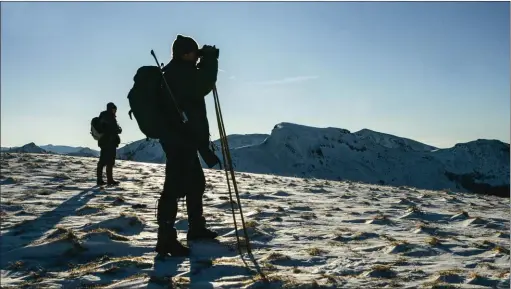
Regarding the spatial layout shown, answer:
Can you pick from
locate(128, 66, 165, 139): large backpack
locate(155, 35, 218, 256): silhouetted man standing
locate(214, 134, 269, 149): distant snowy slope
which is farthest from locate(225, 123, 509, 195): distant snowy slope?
locate(128, 66, 165, 139): large backpack

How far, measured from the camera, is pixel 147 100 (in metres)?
6.31

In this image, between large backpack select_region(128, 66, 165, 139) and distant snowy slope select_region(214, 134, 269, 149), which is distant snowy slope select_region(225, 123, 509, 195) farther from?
large backpack select_region(128, 66, 165, 139)

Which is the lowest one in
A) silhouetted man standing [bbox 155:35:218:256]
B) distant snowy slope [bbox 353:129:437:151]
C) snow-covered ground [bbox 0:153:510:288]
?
snow-covered ground [bbox 0:153:510:288]

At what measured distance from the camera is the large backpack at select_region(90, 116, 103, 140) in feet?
50.4

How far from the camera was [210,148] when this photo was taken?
743 centimetres

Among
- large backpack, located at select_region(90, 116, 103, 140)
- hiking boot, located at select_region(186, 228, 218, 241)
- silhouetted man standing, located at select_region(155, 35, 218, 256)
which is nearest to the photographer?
silhouetted man standing, located at select_region(155, 35, 218, 256)

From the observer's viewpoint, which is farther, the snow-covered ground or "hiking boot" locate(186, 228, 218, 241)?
"hiking boot" locate(186, 228, 218, 241)

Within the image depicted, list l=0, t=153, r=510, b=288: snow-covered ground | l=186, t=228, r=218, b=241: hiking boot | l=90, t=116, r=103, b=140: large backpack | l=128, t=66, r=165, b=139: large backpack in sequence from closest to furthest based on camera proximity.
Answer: l=0, t=153, r=510, b=288: snow-covered ground, l=128, t=66, r=165, b=139: large backpack, l=186, t=228, r=218, b=241: hiking boot, l=90, t=116, r=103, b=140: large backpack

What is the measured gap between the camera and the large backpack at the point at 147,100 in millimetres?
6320

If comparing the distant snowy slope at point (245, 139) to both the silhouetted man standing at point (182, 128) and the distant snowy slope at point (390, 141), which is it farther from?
the silhouetted man standing at point (182, 128)

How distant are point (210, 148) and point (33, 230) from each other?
327 centimetres

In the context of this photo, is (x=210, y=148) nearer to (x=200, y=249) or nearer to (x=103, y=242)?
(x=200, y=249)

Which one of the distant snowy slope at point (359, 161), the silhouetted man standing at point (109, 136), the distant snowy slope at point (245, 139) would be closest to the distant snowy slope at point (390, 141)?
the distant snowy slope at point (359, 161)

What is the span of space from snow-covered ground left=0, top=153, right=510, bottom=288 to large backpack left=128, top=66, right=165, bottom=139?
5.97 feet
